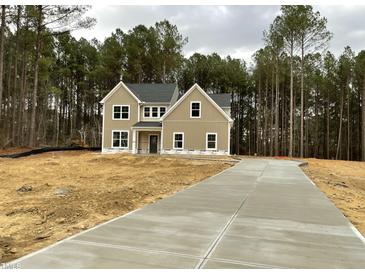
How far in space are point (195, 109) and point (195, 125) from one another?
4.51 ft

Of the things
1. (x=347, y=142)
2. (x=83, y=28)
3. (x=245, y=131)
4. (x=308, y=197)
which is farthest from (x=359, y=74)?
(x=308, y=197)

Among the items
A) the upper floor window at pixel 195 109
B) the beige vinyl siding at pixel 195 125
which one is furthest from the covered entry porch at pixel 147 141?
the upper floor window at pixel 195 109

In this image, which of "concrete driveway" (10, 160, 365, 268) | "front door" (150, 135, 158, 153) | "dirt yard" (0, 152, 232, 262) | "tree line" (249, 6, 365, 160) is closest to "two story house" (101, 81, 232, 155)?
"front door" (150, 135, 158, 153)

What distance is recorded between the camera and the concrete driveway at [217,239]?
11.5 ft

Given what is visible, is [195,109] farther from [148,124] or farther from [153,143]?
[153,143]

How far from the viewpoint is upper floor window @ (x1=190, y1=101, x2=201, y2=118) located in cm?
2508

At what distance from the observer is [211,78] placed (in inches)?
1794

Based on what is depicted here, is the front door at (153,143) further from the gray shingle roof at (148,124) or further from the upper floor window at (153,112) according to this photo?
the upper floor window at (153,112)

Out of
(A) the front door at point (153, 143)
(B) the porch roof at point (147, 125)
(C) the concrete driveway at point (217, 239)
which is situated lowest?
(C) the concrete driveway at point (217, 239)

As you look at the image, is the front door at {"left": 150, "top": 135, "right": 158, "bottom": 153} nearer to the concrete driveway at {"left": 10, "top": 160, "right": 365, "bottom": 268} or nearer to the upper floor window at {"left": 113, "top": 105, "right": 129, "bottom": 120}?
the upper floor window at {"left": 113, "top": 105, "right": 129, "bottom": 120}

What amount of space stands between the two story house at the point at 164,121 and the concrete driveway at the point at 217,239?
57.3ft

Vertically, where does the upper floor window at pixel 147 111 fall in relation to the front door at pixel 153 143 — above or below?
above

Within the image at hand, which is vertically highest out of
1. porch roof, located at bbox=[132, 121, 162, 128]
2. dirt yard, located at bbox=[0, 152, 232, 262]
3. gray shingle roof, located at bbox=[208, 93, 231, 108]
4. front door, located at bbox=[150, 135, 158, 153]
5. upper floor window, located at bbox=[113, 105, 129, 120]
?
gray shingle roof, located at bbox=[208, 93, 231, 108]

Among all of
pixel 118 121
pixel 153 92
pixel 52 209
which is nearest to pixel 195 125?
pixel 153 92
